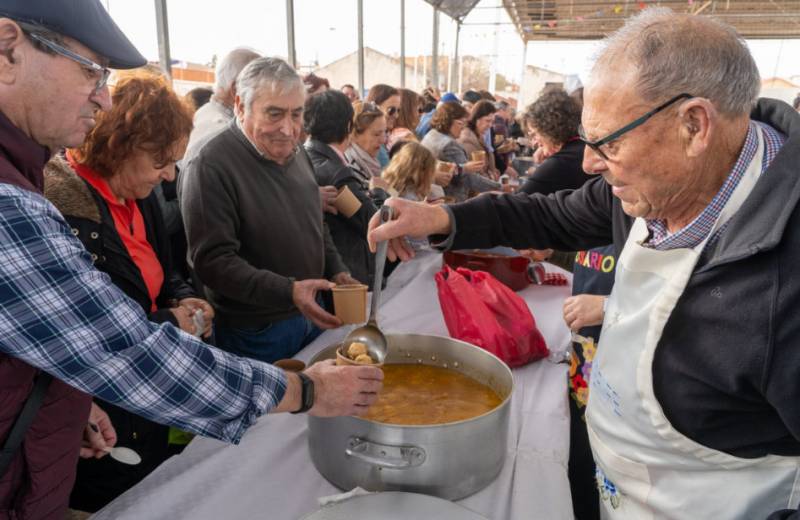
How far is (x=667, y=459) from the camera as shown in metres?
0.93

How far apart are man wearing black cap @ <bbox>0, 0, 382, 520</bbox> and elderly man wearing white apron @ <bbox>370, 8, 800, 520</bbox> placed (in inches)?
21.8

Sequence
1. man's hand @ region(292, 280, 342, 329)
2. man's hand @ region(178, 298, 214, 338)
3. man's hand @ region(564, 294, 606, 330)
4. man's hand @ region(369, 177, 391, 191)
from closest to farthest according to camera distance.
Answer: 1. man's hand @ region(564, 294, 606, 330)
2. man's hand @ region(178, 298, 214, 338)
3. man's hand @ region(292, 280, 342, 329)
4. man's hand @ region(369, 177, 391, 191)

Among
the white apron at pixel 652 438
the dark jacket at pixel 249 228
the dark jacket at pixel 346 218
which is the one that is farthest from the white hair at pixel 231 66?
the white apron at pixel 652 438

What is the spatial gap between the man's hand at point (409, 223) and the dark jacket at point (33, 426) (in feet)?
2.34

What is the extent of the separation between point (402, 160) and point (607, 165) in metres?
2.24

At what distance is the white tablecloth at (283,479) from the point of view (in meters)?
0.99

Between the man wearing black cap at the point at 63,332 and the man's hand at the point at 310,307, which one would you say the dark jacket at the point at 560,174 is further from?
the man wearing black cap at the point at 63,332

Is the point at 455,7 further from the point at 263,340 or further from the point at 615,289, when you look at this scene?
the point at 615,289

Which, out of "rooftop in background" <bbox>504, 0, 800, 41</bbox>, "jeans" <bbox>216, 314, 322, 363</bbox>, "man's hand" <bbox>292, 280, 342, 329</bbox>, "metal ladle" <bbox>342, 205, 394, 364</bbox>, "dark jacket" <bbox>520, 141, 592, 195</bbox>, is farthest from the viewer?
"rooftop in background" <bbox>504, 0, 800, 41</bbox>

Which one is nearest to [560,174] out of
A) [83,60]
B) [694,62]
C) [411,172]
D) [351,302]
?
[411,172]

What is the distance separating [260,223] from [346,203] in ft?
2.44

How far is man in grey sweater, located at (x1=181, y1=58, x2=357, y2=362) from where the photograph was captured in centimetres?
173

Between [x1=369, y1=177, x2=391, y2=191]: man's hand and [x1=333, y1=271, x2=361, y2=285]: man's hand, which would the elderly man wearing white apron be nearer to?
[x1=333, y1=271, x2=361, y2=285]: man's hand

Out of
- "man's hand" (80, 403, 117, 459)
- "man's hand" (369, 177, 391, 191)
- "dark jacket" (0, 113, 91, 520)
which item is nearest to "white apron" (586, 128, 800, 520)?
"dark jacket" (0, 113, 91, 520)
